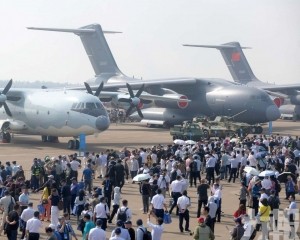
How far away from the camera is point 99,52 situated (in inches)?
2559

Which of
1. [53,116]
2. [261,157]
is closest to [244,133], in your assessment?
[53,116]

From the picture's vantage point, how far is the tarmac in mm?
18875

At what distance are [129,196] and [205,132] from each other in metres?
22.5

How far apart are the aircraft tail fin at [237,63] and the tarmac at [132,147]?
62.2 ft

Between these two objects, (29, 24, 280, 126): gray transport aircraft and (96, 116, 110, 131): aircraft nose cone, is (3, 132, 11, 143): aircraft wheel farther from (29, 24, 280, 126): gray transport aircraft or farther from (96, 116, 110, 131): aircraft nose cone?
(29, 24, 280, 126): gray transport aircraft

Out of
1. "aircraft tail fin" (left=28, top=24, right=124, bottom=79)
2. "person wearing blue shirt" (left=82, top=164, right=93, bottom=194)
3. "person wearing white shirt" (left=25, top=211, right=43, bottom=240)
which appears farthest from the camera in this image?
"aircraft tail fin" (left=28, top=24, right=124, bottom=79)

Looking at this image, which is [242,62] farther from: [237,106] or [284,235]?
[284,235]

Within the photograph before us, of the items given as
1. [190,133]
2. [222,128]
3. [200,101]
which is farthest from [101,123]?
[200,101]

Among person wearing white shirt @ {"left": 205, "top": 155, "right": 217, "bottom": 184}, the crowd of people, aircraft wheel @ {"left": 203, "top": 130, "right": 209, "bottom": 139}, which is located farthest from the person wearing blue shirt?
aircraft wheel @ {"left": 203, "top": 130, "right": 209, "bottom": 139}

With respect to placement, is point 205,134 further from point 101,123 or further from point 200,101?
point 101,123

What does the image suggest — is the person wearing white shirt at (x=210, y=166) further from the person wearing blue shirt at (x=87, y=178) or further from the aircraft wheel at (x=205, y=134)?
the aircraft wheel at (x=205, y=134)

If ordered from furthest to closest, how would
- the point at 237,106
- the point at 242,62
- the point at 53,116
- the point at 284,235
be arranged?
the point at 242,62, the point at 237,106, the point at 53,116, the point at 284,235

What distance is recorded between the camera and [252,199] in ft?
68.4

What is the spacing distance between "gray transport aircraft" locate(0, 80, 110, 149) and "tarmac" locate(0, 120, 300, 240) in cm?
97
